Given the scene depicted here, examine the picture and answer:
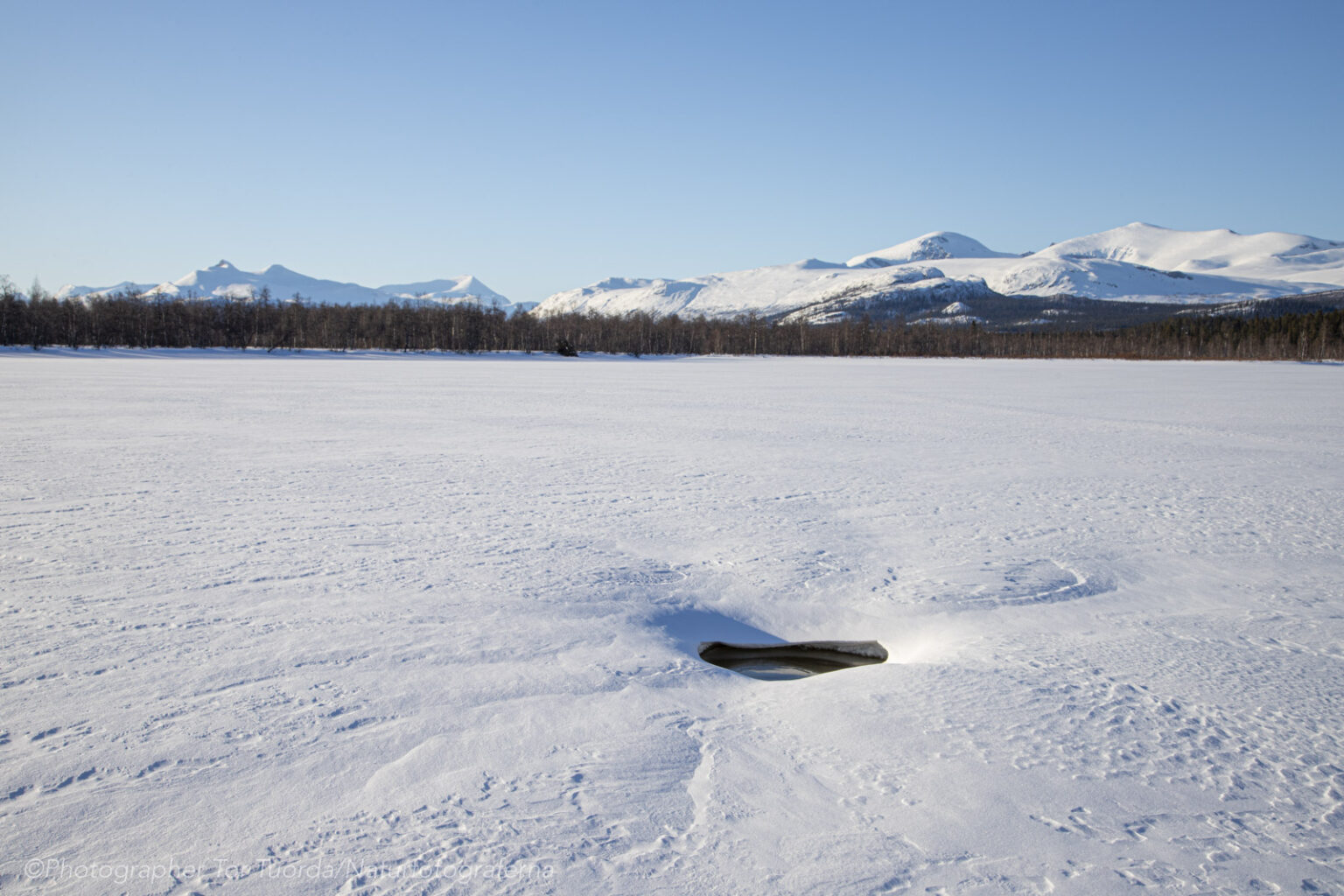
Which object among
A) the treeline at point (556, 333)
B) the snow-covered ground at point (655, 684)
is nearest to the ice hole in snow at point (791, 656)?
the snow-covered ground at point (655, 684)

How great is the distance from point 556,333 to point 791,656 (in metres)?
100

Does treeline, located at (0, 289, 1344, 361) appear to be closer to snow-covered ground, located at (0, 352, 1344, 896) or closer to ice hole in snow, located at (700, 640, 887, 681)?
snow-covered ground, located at (0, 352, 1344, 896)

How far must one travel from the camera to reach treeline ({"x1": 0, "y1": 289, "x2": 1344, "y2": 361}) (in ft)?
239

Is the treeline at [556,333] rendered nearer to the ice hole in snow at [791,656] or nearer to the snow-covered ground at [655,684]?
the snow-covered ground at [655,684]

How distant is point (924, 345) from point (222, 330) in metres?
90.5

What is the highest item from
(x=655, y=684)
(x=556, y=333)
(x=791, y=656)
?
(x=556, y=333)

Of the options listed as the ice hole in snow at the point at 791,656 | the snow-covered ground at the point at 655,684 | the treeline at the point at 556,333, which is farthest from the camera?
the treeline at the point at 556,333

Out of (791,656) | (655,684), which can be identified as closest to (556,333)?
(791,656)

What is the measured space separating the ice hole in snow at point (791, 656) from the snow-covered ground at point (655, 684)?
14cm

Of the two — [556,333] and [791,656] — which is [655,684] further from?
[556,333]

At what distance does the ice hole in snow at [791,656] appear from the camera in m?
4.71

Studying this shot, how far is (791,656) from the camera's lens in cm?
493

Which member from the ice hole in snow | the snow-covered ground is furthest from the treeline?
the ice hole in snow

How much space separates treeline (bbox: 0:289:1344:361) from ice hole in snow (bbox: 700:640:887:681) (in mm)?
75428
